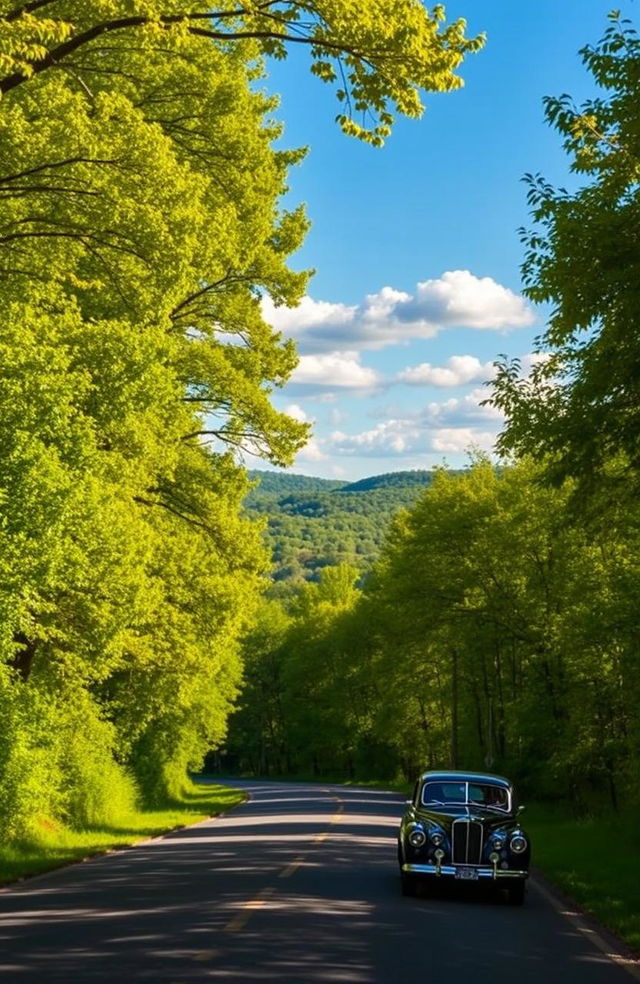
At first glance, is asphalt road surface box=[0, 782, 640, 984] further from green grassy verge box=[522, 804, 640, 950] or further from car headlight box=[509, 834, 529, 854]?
car headlight box=[509, 834, 529, 854]

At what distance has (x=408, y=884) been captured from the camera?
1505 centimetres

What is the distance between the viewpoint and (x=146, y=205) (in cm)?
1448

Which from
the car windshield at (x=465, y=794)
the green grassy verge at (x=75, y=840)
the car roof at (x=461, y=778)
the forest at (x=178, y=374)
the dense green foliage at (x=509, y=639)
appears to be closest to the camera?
the forest at (x=178, y=374)

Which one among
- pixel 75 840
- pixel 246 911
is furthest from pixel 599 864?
pixel 75 840

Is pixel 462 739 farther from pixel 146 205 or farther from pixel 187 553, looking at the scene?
pixel 146 205

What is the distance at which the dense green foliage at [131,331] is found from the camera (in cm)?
1219

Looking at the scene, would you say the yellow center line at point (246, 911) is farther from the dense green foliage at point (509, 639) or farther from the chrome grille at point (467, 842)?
the dense green foliage at point (509, 639)

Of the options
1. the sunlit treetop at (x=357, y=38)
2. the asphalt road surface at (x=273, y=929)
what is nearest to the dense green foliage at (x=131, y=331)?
the sunlit treetop at (x=357, y=38)

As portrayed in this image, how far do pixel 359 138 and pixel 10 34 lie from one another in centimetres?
433

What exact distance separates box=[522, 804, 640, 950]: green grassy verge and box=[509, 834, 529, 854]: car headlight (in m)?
1.13

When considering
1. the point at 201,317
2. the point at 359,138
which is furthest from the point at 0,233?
the point at 201,317

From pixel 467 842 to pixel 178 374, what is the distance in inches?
520

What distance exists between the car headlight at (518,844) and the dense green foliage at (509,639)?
197 inches

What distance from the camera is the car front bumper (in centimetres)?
1480
